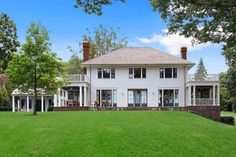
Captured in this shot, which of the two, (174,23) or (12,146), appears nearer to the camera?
(12,146)

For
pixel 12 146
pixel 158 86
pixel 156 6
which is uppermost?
pixel 156 6

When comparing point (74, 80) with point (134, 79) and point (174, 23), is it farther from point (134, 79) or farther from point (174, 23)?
point (174, 23)

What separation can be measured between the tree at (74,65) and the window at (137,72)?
19024 mm

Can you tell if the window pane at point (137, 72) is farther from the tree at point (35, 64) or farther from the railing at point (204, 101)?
the tree at point (35, 64)

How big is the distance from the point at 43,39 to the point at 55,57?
1528 mm

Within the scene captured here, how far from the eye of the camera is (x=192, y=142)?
13.5 metres

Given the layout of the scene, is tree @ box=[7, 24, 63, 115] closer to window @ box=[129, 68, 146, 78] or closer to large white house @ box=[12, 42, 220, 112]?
large white house @ box=[12, 42, 220, 112]

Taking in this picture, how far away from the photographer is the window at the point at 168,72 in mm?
41250

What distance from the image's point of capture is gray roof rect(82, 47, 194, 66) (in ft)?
134

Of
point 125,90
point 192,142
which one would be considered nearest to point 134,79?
point 125,90

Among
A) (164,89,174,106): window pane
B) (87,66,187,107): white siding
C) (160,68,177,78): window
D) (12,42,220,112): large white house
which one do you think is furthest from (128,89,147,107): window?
(160,68,177,78): window

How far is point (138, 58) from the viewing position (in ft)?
139

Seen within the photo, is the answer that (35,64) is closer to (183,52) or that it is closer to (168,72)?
(168,72)

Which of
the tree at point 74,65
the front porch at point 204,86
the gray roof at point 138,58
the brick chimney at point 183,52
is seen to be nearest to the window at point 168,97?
the front porch at point 204,86
